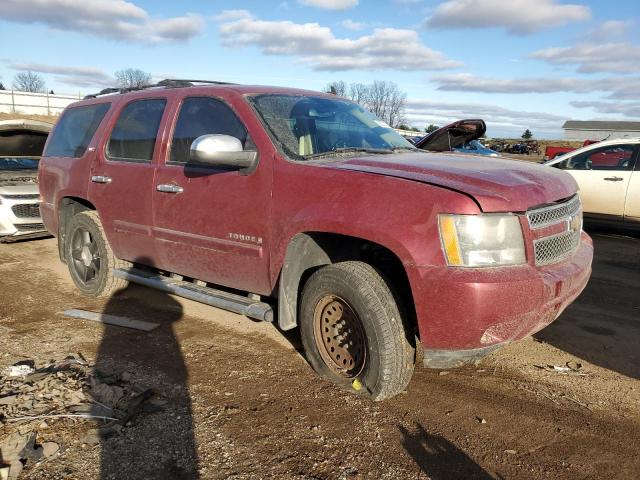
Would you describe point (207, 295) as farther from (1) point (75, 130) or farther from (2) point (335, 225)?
(1) point (75, 130)

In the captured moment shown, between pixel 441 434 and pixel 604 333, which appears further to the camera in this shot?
pixel 604 333

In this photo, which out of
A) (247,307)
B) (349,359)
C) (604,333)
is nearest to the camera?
(349,359)

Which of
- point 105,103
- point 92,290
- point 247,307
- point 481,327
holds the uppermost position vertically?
Answer: point 105,103

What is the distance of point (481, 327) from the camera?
2.83 m

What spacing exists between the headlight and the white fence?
44.8 m

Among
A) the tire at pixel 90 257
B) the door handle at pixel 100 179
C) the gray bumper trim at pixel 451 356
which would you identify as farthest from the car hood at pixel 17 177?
the gray bumper trim at pixel 451 356

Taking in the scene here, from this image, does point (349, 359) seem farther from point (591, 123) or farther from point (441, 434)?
point (591, 123)

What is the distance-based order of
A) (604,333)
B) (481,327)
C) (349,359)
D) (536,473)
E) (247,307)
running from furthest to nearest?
1. (604,333)
2. (247,307)
3. (349,359)
4. (481,327)
5. (536,473)

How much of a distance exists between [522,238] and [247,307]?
1.94m

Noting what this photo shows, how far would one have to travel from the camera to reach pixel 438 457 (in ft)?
9.10

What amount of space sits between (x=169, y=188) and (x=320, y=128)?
130 centimetres

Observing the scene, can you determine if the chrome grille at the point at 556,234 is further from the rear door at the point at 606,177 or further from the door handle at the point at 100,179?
the rear door at the point at 606,177

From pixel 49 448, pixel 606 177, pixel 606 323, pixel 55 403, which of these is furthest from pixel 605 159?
pixel 49 448

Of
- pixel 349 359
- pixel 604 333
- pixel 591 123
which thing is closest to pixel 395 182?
pixel 349 359
